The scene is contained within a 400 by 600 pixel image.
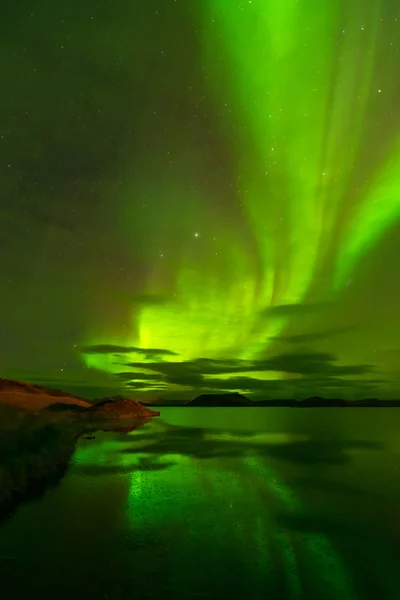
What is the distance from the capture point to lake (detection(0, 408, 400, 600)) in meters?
12.8

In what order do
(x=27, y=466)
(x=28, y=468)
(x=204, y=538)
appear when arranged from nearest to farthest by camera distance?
(x=204, y=538) < (x=28, y=468) < (x=27, y=466)

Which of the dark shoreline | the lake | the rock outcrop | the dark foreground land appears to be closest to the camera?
the lake

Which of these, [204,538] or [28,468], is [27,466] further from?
[204,538]

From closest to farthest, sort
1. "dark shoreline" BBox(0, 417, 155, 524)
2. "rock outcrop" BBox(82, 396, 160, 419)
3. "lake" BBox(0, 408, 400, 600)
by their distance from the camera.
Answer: "lake" BBox(0, 408, 400, 600) < "dark shoreline" BBox(0, 417, 155, 524) < "rock outcrop" BBox(82, 396, 160, 419)

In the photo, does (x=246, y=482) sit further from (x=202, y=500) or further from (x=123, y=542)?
(x=123, y=542)

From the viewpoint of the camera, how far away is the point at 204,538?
17.6 meters

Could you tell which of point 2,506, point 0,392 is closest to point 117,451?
point 2,506

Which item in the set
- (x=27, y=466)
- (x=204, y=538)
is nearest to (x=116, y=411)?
(x=27, y=466)

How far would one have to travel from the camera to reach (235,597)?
12062mm

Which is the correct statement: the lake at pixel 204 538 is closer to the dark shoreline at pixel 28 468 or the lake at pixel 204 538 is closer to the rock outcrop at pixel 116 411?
the dark shoreline at pixel 28 468

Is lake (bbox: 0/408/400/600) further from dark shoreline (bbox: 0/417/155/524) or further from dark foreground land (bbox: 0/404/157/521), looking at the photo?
dark foreground land (bbox: 0/404/157/521)

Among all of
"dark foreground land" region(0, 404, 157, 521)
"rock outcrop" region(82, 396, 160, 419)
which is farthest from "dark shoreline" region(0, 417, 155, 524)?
"rock outcrop" region(82, 396, 160, 419)

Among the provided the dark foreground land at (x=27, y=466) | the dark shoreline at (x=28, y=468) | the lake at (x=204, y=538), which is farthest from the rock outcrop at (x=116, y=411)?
the lake at (x=204, y=538)

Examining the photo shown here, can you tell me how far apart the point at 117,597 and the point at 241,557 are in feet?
17.0
